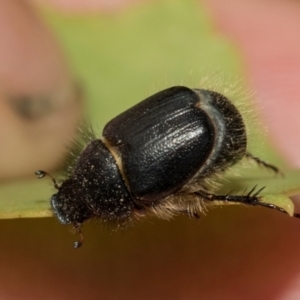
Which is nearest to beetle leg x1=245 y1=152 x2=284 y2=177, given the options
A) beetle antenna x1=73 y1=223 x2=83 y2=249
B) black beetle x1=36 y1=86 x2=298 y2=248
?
black beetle x1=36 y1=86 x2=298 y2=248

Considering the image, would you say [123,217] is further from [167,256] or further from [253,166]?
[253,166]

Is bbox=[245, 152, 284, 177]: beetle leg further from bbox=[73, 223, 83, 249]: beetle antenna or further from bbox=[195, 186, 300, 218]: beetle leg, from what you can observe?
bbox=[73, 223, 83, 249]: beetle antenna

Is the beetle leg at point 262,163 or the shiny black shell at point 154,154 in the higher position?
the beetle leg at point 262,163

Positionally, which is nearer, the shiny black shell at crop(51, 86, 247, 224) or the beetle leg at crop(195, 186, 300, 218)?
the beetle leg at crop(195, 186, 300, 218)

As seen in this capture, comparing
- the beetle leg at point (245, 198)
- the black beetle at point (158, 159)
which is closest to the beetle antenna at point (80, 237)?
the black beetle at point (158, 159)

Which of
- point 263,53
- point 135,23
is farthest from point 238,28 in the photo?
point 135,23

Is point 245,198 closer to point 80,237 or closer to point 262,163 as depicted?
point 262,163

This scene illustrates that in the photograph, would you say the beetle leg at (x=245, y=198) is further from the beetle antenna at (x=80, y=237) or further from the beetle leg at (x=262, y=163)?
the beetle antenna at (x=80, y=237)

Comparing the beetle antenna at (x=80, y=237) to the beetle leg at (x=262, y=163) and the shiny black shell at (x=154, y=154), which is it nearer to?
the shiny black shell at (x=154, y=154)

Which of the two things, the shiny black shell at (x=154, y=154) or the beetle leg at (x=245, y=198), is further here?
the shiny black shell at (x=154, y=154)
